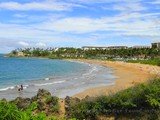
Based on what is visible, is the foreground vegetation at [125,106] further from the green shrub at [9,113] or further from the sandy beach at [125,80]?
the green shrub at [9,113]

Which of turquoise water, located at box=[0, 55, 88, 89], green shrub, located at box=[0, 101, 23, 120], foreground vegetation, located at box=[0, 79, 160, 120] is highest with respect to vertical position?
green shrub, located at box=[0, 101, 23, 120]

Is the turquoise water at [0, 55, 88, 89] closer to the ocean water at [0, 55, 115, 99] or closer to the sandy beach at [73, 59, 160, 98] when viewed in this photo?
the ocean water at [0, 55, 115, 99]

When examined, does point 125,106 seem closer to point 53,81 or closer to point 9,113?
point 9,113

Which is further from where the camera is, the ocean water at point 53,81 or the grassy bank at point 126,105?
the ocean water at point 53,81

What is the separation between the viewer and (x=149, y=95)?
15.9 m

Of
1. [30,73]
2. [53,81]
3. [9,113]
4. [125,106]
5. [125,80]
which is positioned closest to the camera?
[9,113]

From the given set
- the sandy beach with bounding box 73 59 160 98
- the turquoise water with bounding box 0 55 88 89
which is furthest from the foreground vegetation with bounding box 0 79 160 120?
the turquoise water with bounding box 0 55 88 89

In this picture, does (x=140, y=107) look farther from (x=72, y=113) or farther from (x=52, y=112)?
(x=52, y=112)

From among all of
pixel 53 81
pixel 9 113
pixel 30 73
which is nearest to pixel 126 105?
pixel 9 113

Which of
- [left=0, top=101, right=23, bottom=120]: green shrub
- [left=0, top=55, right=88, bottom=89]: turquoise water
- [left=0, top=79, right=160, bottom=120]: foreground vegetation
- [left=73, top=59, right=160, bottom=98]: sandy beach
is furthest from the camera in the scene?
[left=0, top=55, right=88, bottom=89]: turquoise water

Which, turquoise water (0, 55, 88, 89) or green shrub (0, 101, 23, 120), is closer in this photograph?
green shrub (0, 101, 23, 120)

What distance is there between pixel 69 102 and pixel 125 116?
15.1 feet

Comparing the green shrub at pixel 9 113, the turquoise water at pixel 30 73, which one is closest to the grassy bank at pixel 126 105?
the green shrub at pixel 9 113

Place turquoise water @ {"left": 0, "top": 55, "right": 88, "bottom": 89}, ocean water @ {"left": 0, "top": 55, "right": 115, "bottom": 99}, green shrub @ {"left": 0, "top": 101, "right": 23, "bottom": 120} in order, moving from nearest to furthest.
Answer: green shrub @ {"left": 0, "top": 101, "right": 23, "bottom": 120}, ocean water @ {"left": 0, "top": 55, "right": 115, "bottom": 99}, turquoise water @ {"left": 0, "top": 55, "right": 88, "bottom": 89}
